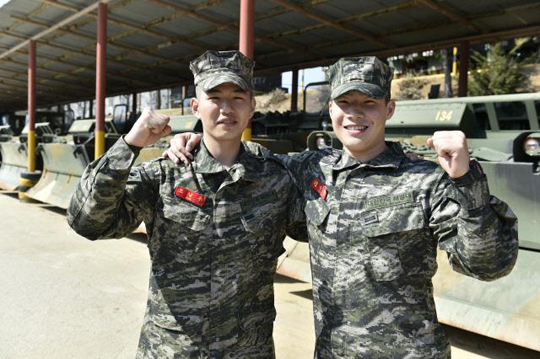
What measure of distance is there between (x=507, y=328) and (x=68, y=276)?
13.9ft

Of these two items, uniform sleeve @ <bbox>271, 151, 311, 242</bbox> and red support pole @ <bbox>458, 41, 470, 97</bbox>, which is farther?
red support pole @ <bbox>458, 41, 470, 97</bbox>

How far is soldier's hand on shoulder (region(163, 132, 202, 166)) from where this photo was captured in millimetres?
2021

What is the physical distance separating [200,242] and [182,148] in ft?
1.34

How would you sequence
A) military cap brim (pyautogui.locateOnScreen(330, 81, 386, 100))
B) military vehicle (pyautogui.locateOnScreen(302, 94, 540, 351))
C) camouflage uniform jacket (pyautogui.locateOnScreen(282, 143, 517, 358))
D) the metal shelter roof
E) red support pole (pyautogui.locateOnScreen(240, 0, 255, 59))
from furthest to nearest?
the metal shelter roof, red support pole (pyautogui.locateOnScreen(240, 0, 255, 59)), military vehicle (pyautogui.locateOnScreen(302, 94, 540, 351)), military cap brim (pyautogui.locateOnScreen(330, 81, 386, 100)), camouflage uniform jacket (pyautogui.locateOnScreen(282, 143, 517, 358))

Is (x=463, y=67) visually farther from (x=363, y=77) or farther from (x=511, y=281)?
(x=363, y=77)

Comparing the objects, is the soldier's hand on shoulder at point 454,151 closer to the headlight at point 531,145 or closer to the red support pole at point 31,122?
the headlight at point 531,145

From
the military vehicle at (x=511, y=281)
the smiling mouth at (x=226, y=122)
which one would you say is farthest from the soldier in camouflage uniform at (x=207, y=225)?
the military vehicle at (x=511, y=281)

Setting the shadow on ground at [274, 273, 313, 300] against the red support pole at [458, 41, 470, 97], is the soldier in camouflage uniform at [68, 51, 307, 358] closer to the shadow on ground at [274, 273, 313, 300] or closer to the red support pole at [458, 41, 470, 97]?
the shadow on ground at [274, 273, 313, 300]

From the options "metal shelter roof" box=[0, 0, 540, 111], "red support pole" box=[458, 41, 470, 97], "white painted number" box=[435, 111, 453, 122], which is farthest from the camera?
"red support pole" box=[458, 41, 470, 97]

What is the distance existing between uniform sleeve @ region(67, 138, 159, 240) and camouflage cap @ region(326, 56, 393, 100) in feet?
A: 2.69

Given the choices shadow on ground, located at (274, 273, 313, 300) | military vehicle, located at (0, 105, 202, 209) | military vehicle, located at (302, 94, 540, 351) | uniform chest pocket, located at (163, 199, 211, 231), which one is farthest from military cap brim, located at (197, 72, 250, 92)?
military vehicle, located at (0, 105, 202, 209)

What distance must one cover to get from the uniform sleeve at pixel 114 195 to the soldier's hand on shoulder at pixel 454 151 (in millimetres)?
1075

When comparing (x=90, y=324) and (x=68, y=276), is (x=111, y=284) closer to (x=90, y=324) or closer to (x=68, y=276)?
(x=68, y=276)

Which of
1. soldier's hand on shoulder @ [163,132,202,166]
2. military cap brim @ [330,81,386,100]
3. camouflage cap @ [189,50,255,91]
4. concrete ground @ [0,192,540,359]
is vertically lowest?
concrete ground @ [0,192,540,359]
